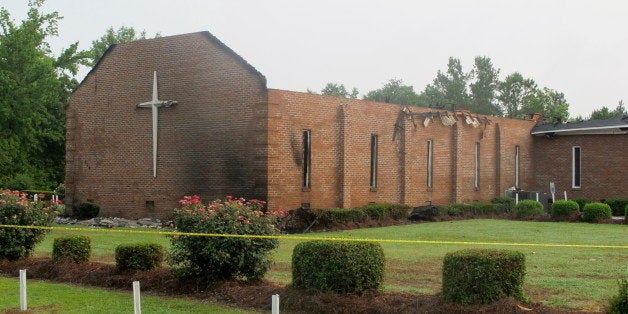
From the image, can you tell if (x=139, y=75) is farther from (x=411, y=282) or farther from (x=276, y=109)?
(x=411, y=282)

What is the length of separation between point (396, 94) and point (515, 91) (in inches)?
576

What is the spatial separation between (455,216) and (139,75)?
13.9m

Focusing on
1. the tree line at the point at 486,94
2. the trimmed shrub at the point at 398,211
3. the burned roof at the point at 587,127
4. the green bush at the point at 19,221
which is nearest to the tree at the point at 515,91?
the tree line at the point at 486,94

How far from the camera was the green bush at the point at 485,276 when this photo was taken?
904cm

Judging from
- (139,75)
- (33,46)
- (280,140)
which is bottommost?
(280,140)

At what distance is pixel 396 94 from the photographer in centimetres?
9619

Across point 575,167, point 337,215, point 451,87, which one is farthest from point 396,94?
point 337,215

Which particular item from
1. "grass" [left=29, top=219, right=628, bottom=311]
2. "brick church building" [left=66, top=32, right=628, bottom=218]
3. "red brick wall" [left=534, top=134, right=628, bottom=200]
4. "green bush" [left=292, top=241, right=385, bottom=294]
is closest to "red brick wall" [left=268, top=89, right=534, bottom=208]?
"brick church building" [left=66, top=32, right=628, bottom=218]

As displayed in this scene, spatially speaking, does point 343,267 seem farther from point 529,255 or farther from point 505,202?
point 505,202

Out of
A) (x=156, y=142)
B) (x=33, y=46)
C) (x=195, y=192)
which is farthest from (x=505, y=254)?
(x=33, y=46)

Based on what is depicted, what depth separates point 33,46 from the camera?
43.7 metres

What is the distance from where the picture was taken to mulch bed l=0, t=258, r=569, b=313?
9359mm

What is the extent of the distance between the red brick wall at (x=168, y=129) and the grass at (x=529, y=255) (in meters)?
4.08

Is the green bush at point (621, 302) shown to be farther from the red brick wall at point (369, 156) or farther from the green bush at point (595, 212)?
the green bush at point (595, 212)
